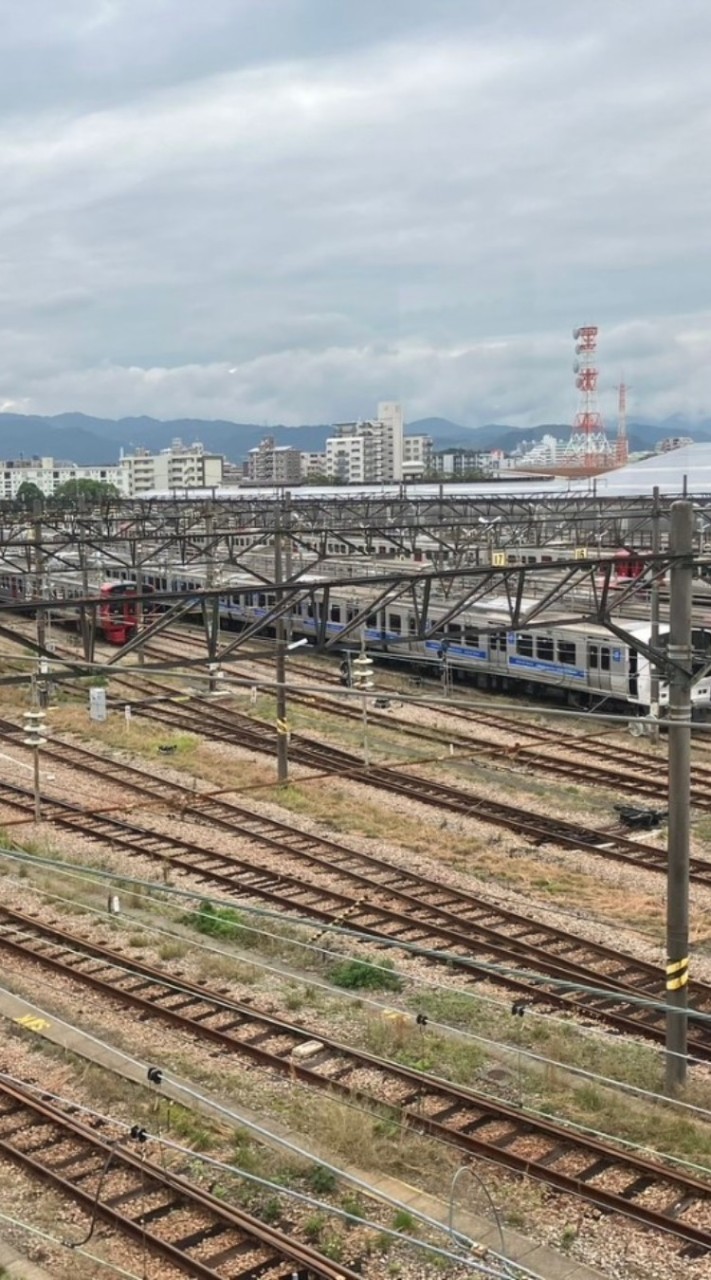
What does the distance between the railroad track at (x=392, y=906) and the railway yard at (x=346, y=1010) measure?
0.04 metres

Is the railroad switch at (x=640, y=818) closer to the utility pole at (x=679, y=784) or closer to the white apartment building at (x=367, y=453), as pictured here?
the utility pole at (x=679, y=784)

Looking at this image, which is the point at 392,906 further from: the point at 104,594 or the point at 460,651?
the point at 104,594

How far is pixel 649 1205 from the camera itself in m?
6.24

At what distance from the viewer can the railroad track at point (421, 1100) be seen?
20.6ft

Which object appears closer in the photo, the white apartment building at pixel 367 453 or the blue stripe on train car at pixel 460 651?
the blue stripe on train car at pixel 460 651

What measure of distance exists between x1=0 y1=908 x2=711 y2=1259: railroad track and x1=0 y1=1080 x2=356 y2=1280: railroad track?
173 millimetres

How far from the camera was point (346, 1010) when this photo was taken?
885cm

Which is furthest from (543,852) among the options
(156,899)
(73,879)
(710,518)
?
(710,518)

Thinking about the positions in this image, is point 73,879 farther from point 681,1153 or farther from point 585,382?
Result: point 585,382

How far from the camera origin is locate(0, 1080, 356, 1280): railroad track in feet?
18.6

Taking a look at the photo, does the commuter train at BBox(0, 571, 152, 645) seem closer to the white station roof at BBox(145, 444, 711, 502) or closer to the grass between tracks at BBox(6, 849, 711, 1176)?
the grass between tracks at BBox(6, 849, 711, 1176)

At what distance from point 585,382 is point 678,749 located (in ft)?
324

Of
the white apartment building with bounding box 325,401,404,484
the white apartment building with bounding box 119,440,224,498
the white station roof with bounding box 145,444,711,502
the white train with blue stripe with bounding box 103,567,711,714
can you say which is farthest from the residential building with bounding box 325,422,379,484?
the white train with blue stripe with bounding box 103,567,711,714

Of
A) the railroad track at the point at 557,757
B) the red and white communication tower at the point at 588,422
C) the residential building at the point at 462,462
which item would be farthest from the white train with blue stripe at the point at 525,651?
the residential building at the point at 462,462
